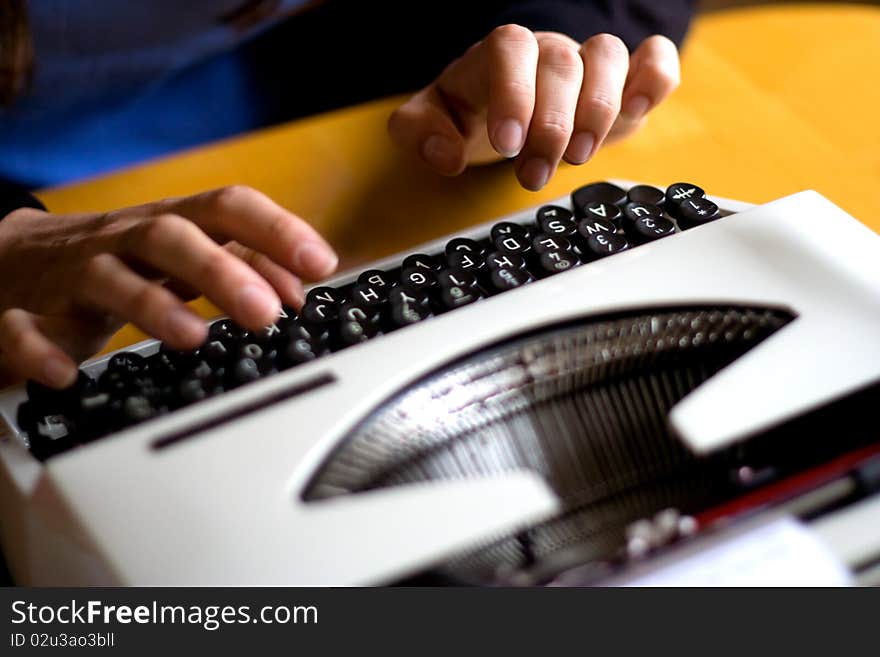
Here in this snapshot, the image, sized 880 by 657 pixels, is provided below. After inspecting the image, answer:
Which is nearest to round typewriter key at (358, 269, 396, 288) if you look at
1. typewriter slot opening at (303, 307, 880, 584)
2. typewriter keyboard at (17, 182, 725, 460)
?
typewriter keyboard at (17, 182, 725, 460)

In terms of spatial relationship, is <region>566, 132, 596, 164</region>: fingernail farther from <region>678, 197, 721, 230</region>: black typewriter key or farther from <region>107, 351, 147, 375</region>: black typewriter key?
<region>107, 351, 147, 375</region>: black typewriter key

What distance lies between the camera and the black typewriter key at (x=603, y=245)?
0.60 meters

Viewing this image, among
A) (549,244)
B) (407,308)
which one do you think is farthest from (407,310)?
(549,244)

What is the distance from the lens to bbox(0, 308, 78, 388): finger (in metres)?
0.52

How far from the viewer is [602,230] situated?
2.03ft

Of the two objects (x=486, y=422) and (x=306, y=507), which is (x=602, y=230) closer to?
(x=486, y=422)

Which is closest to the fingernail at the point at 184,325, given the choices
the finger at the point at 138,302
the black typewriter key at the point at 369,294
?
the finger at the point at 138,302

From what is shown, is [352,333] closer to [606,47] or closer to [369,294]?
[369,294]

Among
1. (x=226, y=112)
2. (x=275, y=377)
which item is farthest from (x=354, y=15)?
(x=275, y=377)

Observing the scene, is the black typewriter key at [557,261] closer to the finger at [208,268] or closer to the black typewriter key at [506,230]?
the black typewriter key at [506,230]

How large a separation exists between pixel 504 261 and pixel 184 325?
195 mm

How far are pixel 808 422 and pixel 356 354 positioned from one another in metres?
0.23

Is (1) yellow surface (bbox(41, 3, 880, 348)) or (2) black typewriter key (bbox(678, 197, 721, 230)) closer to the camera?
(2) black typewriter key (bbox(678, 197, 721, 230))

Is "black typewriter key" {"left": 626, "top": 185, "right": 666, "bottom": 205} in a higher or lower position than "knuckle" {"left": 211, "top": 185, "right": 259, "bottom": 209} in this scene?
lower
